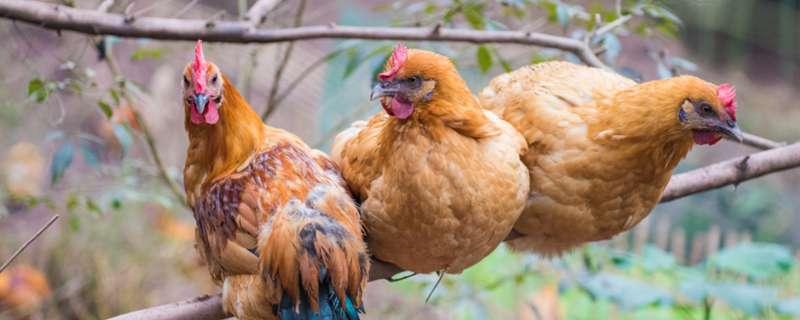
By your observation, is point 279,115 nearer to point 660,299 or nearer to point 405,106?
point 660,299

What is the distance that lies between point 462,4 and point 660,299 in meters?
0.97

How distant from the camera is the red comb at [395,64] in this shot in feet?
4.76

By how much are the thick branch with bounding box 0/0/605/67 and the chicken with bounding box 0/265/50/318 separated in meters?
2.77

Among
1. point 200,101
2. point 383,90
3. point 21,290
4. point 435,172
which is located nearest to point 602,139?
point 435,172

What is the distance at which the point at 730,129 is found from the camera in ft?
4.97

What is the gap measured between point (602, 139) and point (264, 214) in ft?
2.05

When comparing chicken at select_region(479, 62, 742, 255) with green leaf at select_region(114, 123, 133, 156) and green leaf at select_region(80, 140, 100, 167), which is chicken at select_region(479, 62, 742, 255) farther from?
green leaf at select_region(80, 140, 100, 167)

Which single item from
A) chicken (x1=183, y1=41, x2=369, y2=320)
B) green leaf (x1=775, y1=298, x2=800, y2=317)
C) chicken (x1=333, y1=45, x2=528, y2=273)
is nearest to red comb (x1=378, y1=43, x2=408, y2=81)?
chicken (x1=333, y1=45, x2=528, y2=273)

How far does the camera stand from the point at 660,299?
7.96ft

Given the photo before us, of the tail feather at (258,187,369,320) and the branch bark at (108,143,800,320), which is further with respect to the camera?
the branch bark at (108,143,800,320)

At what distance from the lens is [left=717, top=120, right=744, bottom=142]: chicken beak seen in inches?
59.5

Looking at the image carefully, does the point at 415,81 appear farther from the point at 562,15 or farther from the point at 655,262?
the point at 655,262

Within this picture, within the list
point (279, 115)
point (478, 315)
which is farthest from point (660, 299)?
point (279, 115)

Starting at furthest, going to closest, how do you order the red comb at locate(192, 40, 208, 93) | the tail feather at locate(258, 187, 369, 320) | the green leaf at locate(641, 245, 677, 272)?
the green leaf at locate(641, 245, 677, 272) → the red comb at locate(192, 40, 208, 93) → the tail feather at locate(258, 187, 369, 320)
